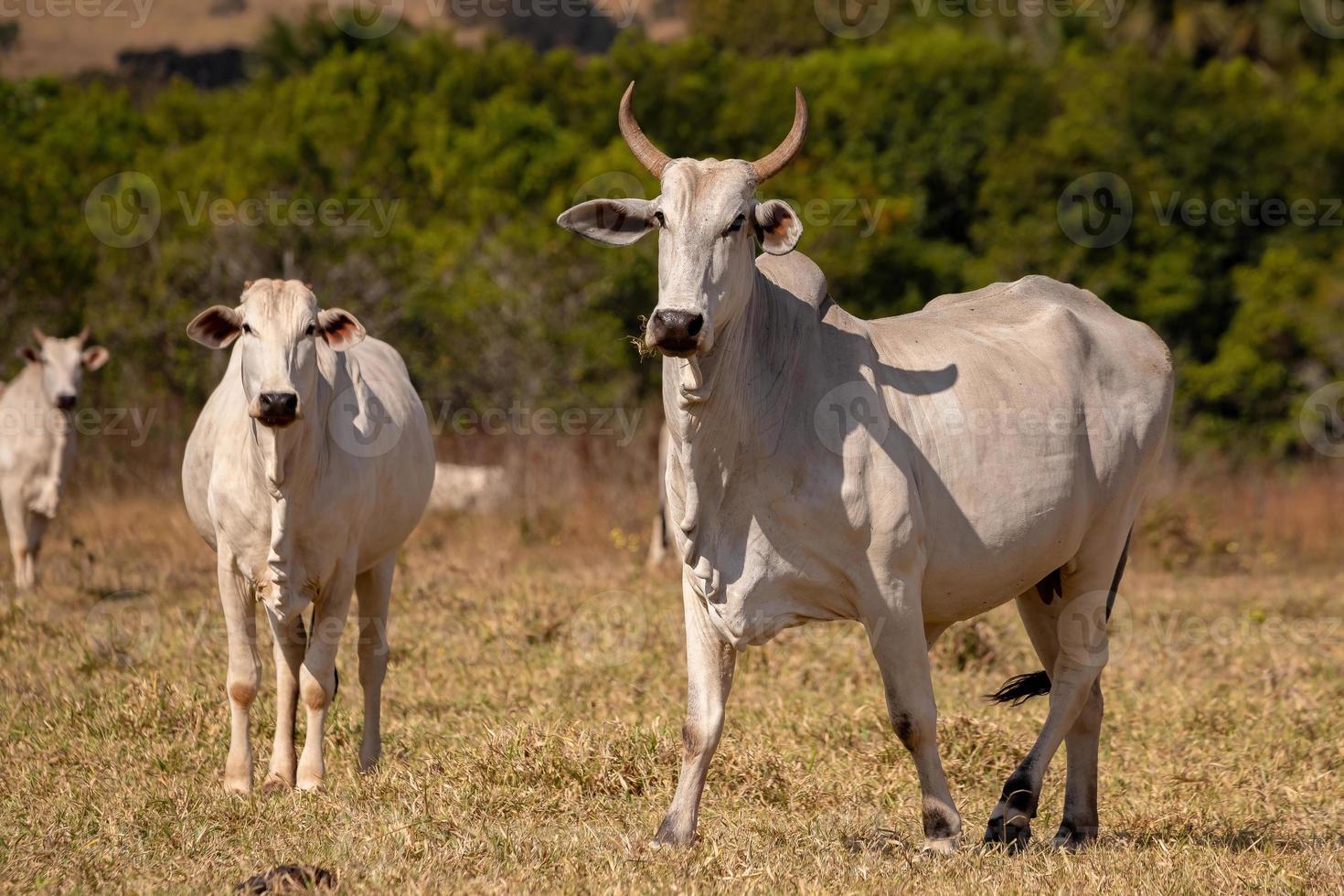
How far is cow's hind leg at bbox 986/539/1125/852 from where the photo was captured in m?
5.39

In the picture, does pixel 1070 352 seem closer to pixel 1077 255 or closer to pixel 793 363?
pixel 793 363

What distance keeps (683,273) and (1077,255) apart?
70.3ft

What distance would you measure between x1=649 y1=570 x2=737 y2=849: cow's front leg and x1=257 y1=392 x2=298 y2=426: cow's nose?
160cm

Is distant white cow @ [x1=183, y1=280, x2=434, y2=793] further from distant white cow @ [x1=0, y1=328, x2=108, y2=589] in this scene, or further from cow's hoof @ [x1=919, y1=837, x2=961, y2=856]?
distant white cow @ [x1=0, y1=328, x2=108, y2=589]

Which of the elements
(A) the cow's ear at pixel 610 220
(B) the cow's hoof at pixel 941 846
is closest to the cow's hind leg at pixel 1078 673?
(B) the cow's hoof at pixel 941 846

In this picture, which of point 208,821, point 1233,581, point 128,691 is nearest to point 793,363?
point 208,821

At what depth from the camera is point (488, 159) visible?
27.6m

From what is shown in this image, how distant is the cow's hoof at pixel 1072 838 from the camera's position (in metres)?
5.37

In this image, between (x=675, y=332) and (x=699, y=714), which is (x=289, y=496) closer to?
(x=699, y=714)

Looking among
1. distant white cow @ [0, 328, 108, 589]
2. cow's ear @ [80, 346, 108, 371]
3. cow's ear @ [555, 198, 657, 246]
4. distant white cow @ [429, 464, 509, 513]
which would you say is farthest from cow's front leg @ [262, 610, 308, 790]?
distant white cow @ [429, 464, 509, 513]

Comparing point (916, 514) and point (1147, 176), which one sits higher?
point (1147, 176)

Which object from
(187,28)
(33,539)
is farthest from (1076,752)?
(187,28)

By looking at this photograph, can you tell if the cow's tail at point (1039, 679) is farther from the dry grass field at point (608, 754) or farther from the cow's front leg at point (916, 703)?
the cow's front leg at point (916, 703)

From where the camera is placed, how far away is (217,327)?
20.0 ft
